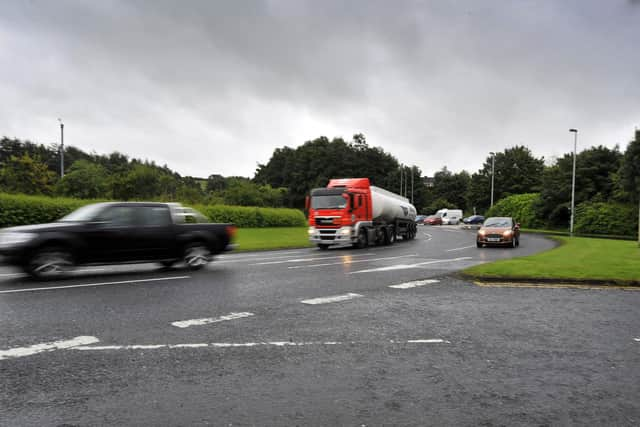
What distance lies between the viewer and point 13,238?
9.34 m

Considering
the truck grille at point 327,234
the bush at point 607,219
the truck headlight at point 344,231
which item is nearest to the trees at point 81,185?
the truck grille at point 327,234

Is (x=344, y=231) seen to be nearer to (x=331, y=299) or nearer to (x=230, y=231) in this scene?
(x=230, y=231)

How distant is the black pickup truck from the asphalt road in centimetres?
85

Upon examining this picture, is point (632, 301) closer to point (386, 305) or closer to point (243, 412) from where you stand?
point (386, 305)

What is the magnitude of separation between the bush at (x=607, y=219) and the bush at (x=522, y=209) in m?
9.02

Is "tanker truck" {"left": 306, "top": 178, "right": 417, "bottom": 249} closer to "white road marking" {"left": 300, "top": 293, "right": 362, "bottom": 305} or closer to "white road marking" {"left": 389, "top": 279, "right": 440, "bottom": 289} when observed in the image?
"white road marking" {"left": 389, "top": 279, "right": 440, "bottom": 289}

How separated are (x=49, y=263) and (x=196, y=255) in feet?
11.7

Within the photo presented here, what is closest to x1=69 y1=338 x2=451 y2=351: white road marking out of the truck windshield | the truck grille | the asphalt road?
the asphalt road

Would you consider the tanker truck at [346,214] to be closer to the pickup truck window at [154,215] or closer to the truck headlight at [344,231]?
the truck headlight at [344,231]

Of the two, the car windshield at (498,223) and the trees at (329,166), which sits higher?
the trees at (329,166)

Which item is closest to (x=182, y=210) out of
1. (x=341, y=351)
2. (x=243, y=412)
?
(x=341, y=351)

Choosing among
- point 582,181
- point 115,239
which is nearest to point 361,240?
point 115,239

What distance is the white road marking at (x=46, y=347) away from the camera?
186 inches

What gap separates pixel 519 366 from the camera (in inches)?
181
